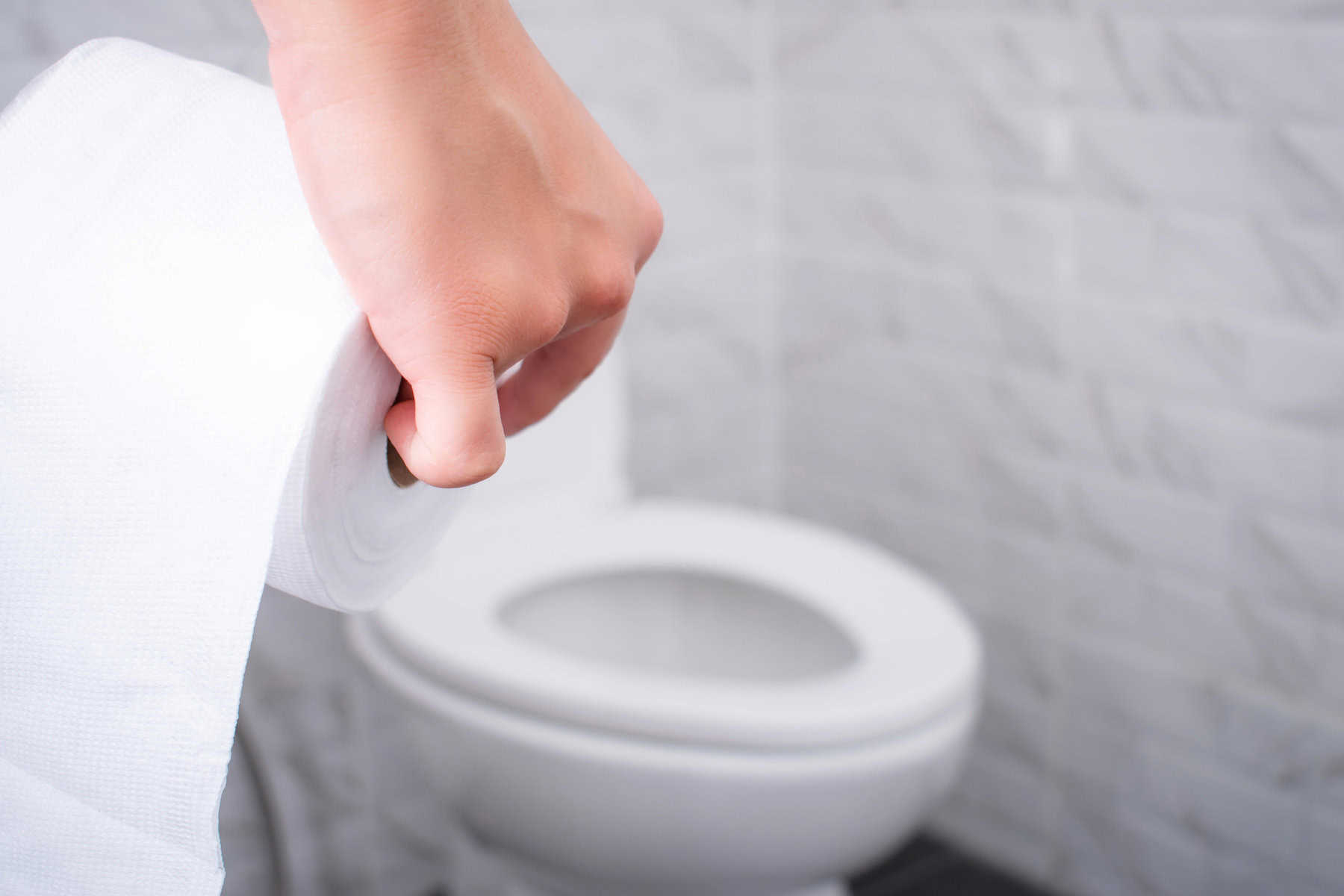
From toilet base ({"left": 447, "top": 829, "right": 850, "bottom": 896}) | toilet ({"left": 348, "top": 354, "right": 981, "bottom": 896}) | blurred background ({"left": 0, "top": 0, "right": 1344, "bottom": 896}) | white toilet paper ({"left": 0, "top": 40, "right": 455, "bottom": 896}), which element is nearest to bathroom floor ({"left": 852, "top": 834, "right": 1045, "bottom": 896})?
blurred background ({"left": 0, "top": 0, "right": 1344, "bottom": 896})

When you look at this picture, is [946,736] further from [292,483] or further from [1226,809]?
[292,483]

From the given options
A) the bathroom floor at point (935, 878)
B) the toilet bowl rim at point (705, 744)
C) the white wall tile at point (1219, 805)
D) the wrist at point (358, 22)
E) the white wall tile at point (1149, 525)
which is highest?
the wrist at point (358, 22)

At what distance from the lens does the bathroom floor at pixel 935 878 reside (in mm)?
1422

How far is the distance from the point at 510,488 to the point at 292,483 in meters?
0.73

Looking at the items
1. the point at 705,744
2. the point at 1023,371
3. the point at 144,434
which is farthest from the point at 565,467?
the point at 144,434

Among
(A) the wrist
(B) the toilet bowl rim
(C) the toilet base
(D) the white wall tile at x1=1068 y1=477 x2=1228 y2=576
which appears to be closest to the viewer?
(A) the wrist

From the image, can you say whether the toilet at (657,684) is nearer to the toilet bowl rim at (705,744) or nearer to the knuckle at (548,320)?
the toilet bowl rim at (705,744)

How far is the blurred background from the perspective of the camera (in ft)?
3.54

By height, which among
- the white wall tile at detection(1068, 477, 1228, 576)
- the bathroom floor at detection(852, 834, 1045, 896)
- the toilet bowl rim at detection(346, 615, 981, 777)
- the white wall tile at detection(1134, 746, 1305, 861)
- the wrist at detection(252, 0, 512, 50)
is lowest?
the bathroom floor at detection(852, 834, 1045, 896)

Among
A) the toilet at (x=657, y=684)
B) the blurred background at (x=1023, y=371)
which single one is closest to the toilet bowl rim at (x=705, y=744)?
the toilet at (x=657, y=684)

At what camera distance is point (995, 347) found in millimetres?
1312

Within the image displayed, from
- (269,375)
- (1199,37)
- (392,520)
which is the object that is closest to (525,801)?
(392,520)

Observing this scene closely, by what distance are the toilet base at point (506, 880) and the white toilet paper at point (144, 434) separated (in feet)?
2.17

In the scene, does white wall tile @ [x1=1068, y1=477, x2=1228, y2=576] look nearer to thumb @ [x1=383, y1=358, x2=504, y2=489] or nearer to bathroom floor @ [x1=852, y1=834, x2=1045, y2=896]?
bathroom floor @ [x1=852, y1=834, x2=1045, y2=896]
